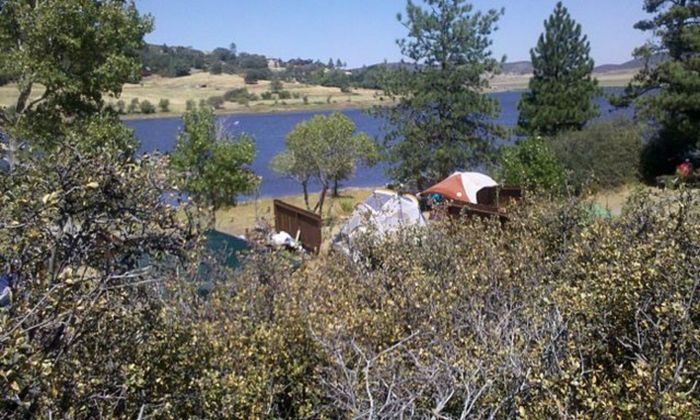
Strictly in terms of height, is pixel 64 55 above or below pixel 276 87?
above

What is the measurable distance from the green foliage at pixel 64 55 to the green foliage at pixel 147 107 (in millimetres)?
61631

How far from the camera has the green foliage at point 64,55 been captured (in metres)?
11.1

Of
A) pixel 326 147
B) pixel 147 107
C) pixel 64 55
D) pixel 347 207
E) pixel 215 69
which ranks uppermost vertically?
pixel 64 55

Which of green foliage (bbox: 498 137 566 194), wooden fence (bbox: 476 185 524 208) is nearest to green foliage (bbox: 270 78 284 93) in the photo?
green foliage (bbox: 498 137 566 194)

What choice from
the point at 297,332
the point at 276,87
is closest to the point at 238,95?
the point at 276,87

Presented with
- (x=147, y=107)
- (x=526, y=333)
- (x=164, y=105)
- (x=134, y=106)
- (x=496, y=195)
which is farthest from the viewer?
(x=164, y=105)

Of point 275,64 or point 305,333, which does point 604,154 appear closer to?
point 305,333

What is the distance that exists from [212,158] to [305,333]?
13.9 metres

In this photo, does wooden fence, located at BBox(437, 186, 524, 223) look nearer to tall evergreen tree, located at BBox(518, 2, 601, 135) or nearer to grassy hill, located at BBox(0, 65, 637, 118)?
tall evergreen tree, located at BBox(518, 2, 601, 135)

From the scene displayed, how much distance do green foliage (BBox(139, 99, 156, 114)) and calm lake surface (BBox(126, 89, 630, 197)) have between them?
1.00 meters

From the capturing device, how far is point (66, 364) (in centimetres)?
359

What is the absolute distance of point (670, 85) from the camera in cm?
2180

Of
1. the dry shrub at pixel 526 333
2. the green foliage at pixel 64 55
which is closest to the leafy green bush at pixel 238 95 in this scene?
the green foliage at pixel 64 55

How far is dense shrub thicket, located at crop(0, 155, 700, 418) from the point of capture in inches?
137
